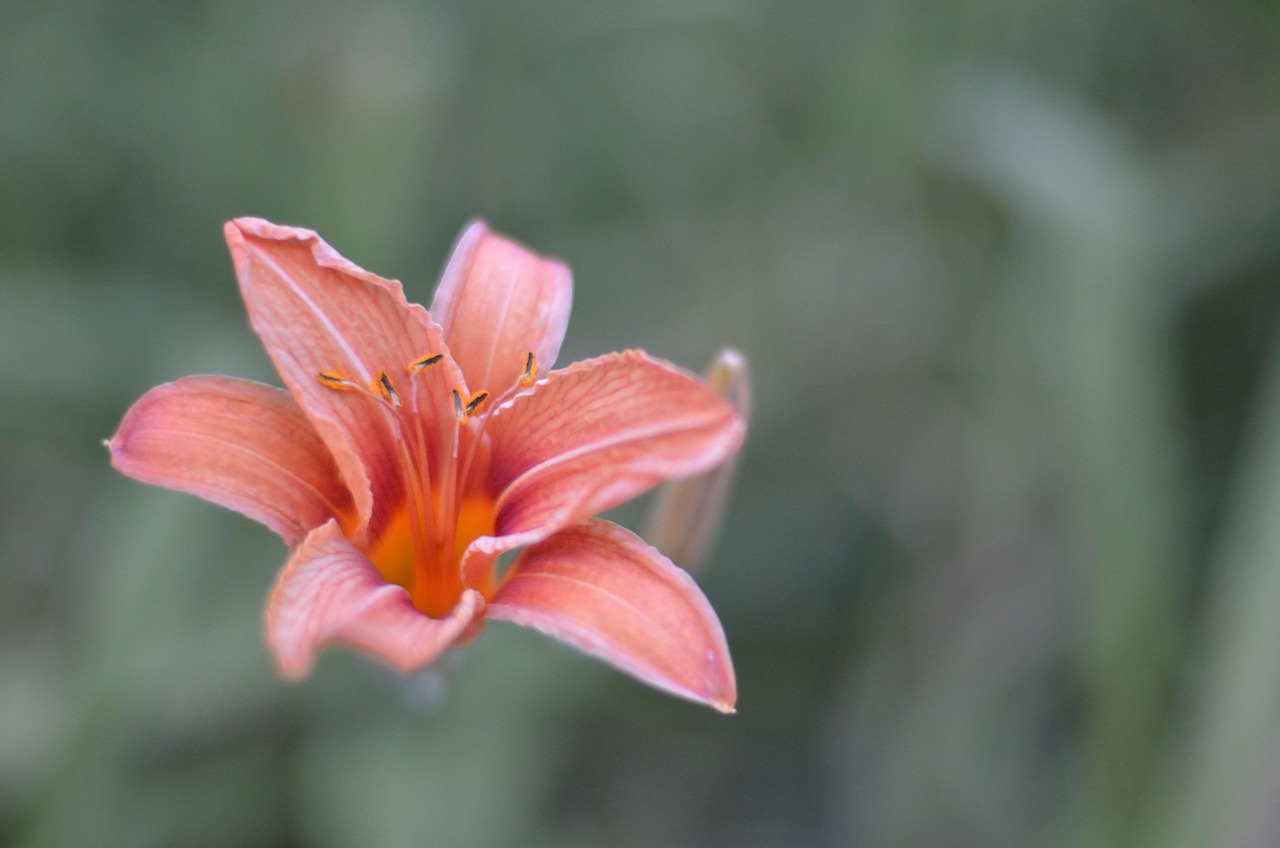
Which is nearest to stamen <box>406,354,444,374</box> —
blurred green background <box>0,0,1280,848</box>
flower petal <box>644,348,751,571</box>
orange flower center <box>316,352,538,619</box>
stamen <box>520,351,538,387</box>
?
orange flower center <box>316,352,538,619</box>

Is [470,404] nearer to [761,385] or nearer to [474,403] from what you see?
[474,403]

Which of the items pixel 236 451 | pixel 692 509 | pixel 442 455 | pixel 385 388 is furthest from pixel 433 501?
pixel 692 509

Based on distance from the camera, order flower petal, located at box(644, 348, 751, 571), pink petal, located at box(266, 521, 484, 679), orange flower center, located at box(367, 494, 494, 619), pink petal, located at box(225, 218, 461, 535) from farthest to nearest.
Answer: flower petal, located at box(644, 348, 751, 571) → orange flower center, located at box(367, 494, 494, 619) → pink petal, located at box(225, 218, 461, 535) → pink petal, located at box(266, 521, 484, 679)

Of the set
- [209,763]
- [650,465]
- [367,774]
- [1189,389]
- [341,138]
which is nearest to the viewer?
[650,465]

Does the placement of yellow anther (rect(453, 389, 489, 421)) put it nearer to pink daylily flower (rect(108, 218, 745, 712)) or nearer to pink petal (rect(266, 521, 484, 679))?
pink daylily flower (rect(108, 218, 745, 712))

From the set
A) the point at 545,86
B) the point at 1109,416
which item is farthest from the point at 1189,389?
the point at 545,86

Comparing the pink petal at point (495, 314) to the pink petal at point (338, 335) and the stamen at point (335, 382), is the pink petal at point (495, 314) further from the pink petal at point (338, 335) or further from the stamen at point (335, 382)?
the stamen at point (335, 382)

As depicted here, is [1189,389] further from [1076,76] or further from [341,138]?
[341,138]

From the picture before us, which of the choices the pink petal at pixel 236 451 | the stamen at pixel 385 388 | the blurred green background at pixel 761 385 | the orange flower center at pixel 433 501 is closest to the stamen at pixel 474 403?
the orange flower center at pixel 433 501

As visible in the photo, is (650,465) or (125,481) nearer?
(650,465)
